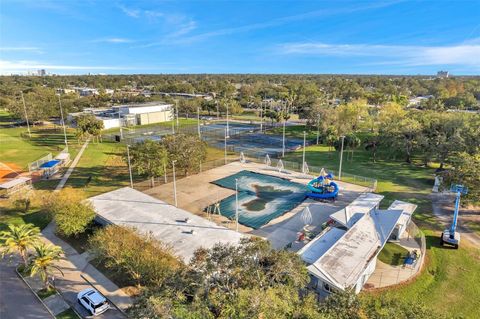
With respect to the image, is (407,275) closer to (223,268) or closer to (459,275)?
(459,275)

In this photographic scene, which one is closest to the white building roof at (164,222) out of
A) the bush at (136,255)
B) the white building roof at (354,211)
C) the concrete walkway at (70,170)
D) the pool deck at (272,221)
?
the bush at (136,255)

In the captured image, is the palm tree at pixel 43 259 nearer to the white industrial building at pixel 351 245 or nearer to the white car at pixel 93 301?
the white car at pixel 93 301

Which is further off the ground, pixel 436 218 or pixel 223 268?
pixel 223 268

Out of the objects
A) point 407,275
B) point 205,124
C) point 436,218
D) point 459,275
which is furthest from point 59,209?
point 205,124

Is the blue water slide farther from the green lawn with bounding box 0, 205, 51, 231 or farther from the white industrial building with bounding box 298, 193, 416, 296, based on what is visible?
the green lawn with bounding box 0, 205, 51, 231

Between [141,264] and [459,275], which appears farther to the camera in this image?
[459,275]

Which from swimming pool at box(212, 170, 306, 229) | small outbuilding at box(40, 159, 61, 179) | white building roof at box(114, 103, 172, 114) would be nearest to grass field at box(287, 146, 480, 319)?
swimming pool at box(212, 170, 306, 229)

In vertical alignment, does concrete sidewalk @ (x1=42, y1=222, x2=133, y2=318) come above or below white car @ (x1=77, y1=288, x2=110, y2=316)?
below

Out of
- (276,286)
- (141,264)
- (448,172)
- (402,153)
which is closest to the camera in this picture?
(276,286)
